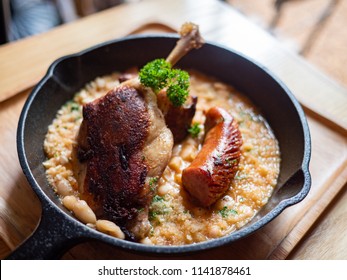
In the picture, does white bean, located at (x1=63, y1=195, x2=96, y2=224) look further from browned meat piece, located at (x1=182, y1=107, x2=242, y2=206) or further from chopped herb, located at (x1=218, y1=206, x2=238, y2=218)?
chopped herb, located at (x1=218, y1=206, x2=238, y2=218)

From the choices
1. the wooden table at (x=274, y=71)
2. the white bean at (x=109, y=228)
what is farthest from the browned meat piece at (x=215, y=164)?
the white bean at (x=109, y=228)

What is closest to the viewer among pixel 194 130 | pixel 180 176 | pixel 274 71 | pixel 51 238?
pixel 51 238

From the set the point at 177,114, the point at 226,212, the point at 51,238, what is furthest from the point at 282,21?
the point at 51,238

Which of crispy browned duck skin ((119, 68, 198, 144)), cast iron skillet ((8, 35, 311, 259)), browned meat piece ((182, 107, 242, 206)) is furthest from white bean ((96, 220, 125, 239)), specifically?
crispy browned duck skin ((119, 68, 198, 144))

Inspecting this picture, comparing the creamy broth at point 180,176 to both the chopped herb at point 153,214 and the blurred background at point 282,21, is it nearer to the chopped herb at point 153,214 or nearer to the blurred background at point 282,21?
the chopped herb at point 153,214

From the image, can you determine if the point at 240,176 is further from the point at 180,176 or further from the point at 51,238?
the point at 51,238

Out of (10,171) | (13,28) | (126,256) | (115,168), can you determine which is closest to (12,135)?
(10,171)
